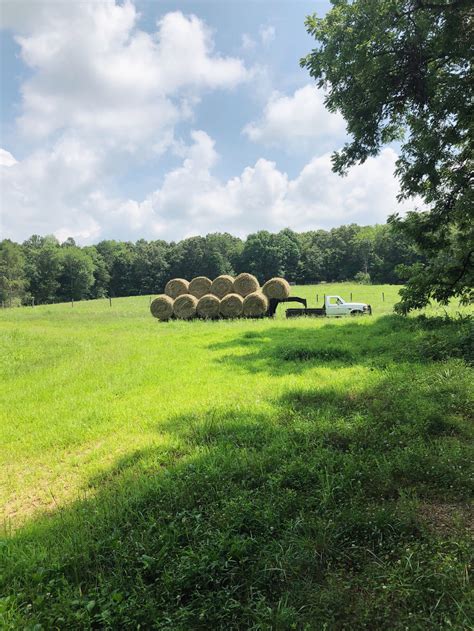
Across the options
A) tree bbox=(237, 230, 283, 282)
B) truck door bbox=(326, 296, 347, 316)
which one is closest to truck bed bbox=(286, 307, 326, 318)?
truck door bbox=(326, 296, 347, 316)

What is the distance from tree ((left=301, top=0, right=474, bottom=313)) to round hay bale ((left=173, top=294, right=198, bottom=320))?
13.5m

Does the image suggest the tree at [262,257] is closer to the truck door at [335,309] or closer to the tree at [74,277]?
the tree at [74,277]

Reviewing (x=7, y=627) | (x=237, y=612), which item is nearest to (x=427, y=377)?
(x=237, y=612)

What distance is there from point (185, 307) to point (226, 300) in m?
2.62

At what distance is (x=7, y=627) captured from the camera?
2312 mm

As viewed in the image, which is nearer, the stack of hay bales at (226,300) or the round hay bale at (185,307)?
the stack of hay bales at (226,300)

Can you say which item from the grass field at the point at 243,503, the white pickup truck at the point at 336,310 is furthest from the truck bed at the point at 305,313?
the grass field at the point at 243,503

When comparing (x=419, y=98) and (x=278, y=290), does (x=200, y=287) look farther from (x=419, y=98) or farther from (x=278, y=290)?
(x=419, y=98)

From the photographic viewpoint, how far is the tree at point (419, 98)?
27.3 feet

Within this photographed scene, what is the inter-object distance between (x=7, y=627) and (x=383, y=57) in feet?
37.4

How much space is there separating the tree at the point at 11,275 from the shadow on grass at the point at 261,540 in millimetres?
76289

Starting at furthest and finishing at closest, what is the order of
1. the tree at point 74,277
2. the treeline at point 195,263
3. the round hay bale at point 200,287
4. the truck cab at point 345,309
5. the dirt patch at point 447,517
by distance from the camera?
the tree at point 74,277, the treeline at point 195,263, the round hay bale at point 200,287, the truck cab at point 345,309, the dirt patch at point 447,517

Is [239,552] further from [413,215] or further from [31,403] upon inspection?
[413,215]

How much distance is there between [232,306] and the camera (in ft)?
73.0
